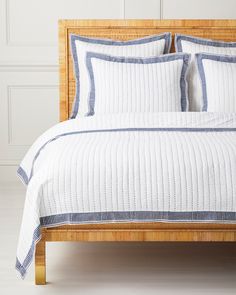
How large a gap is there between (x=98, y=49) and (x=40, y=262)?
1.75m

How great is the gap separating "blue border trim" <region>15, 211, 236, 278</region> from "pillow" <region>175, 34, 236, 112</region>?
143 centimetres

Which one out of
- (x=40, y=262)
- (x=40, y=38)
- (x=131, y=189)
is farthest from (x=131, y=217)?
(x=40, y=38)

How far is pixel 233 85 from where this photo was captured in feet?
12.4

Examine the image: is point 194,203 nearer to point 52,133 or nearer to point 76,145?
point 76,145

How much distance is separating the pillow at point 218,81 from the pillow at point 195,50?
85 millimetres

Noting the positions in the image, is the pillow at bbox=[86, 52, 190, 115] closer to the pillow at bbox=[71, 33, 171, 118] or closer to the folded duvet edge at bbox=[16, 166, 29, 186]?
the pillow at bbox=[71, 33, 171, 118]

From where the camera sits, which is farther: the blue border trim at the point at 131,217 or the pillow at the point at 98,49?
the pillow at the point at 98,49

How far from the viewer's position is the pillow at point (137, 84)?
3830 millimetres

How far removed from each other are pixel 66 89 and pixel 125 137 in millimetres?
1566

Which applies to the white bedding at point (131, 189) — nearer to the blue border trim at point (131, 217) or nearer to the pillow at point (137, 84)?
the blue border trim at point (131, 217)

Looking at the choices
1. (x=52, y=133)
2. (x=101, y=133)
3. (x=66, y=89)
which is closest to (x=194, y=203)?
(x=101, y=133)

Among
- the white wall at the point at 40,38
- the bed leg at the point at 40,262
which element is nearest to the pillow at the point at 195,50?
the white wall at the point at 40,38

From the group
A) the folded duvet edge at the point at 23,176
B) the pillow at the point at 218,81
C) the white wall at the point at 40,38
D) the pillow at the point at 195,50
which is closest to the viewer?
the folded duvet edge at the point at 23,176

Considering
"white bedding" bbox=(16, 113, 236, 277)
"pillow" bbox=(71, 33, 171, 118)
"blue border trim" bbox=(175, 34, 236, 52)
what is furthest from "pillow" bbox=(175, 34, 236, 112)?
"white bedding" bbox=(16, 113, 236, 277)
